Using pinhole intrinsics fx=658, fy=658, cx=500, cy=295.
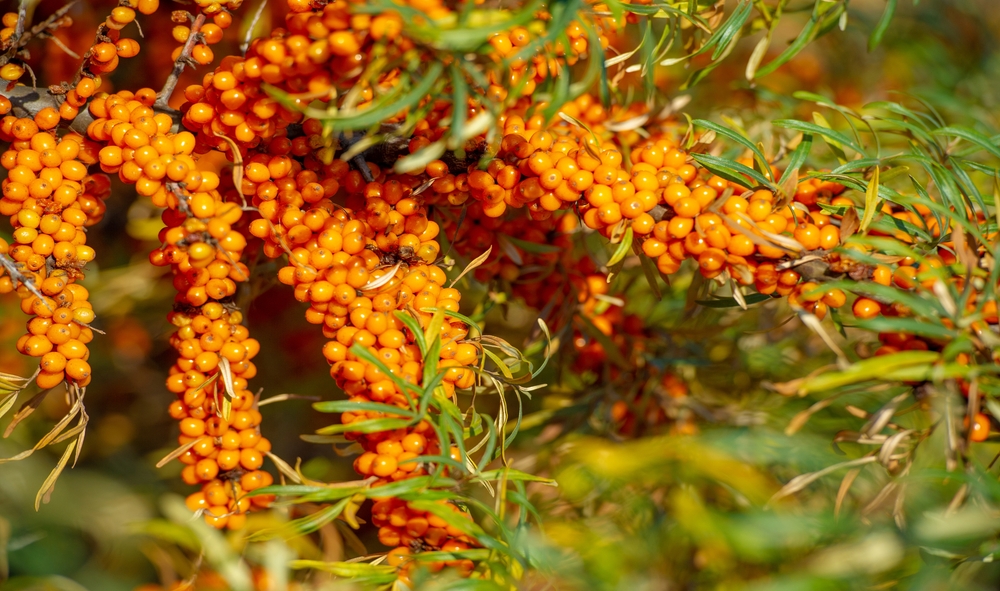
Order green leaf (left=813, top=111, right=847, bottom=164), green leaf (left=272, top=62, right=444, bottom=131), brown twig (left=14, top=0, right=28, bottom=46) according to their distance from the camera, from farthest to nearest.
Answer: green leaf (left=813, top=111, right=847, bottom=164)
brown twig (left=14, top=0, right=28, bottom=46)
green leaf (left=272, top=62, right=444, bottom=131)

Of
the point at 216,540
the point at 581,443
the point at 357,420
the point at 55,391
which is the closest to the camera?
the point at 216,540

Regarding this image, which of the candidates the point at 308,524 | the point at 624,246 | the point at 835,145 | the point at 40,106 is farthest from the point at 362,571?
the point at 835,145

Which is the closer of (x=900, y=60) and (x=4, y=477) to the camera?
(x=4, y=477)

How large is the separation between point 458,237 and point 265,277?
186mm

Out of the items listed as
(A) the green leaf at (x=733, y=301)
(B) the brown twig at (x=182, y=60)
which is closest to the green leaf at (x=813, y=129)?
(A) the green leaf at (x=733, y=301)

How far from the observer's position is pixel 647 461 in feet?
2.19

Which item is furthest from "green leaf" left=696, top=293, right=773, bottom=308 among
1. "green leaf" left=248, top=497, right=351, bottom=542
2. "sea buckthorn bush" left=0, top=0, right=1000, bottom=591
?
"green leaf" left=248, top=497, right=351, bottom=542

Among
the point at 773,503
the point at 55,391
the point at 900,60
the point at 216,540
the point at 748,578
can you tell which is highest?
the point at 900,60

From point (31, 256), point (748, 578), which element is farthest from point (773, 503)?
point (31, 256)

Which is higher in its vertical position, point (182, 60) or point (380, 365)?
point (182, 60)

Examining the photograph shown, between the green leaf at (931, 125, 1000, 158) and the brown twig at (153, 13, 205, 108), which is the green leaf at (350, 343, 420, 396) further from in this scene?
the green leaf at (931, 125, 1000, 158)

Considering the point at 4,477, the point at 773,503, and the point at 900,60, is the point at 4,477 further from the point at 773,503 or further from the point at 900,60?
the point at 900,60

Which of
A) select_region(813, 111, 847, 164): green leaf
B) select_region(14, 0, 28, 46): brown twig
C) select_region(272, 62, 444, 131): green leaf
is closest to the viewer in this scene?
select_region(272, 62, 444, 131): green leaf

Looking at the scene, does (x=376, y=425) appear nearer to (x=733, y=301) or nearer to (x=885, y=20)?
(x=733, y=301)
